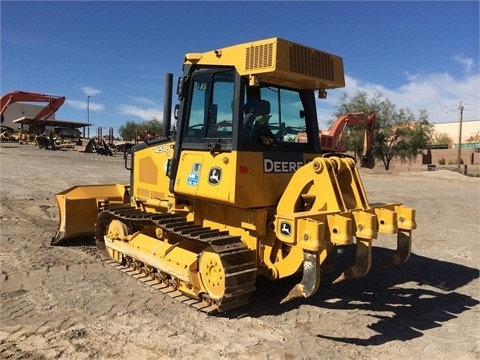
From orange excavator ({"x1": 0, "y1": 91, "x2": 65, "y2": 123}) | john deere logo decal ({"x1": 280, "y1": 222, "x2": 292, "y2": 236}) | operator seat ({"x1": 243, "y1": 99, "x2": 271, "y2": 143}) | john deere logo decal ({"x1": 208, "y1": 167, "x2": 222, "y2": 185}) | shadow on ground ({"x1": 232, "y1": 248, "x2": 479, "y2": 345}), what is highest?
orange excavator ({"x1": 0, "y1": 91, "x2": 65, "y2": 123})

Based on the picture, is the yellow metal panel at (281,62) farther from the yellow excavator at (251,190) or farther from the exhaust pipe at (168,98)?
the exhaust pipe at (168,98)

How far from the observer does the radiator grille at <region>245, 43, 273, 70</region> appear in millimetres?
4623

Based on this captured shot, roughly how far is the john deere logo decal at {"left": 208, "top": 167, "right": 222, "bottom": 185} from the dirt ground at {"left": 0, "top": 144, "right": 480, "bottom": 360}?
1455 millimetres

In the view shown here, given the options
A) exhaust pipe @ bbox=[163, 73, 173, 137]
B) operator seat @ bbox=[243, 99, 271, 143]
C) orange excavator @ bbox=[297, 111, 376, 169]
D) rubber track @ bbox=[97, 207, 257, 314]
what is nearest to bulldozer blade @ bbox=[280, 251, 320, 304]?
rubber track @ bbox=[97, 207, 257, 314]

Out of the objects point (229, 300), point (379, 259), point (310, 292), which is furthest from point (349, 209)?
point (379, 259)

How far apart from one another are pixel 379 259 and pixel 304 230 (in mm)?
3908

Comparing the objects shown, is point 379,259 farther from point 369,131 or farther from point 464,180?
point 464,180

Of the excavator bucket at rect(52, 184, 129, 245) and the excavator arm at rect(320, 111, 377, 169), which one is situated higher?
the excavator arm at rect(320, 111, 377, 169)

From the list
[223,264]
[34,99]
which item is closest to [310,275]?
[223,264]

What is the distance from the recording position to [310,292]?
4.08 meters

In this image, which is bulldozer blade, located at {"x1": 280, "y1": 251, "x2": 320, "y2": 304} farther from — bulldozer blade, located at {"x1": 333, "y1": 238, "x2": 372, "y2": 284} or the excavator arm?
the excavator arm

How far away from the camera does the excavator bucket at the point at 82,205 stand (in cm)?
752

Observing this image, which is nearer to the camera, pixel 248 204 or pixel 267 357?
pixel 267 357

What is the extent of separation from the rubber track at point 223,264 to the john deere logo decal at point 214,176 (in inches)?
23.5
